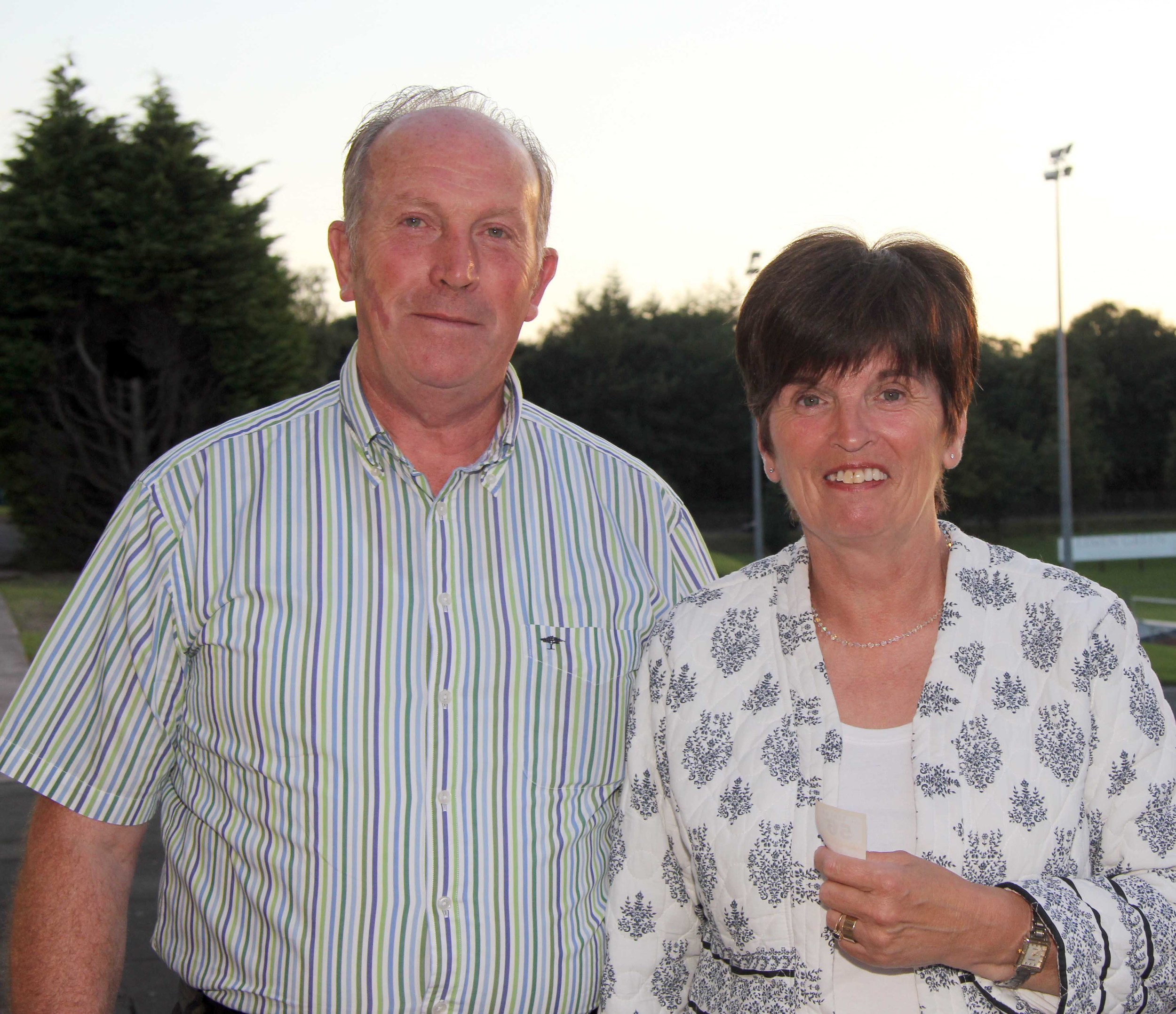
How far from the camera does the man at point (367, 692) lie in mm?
2217

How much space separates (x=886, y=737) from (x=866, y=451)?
56cm

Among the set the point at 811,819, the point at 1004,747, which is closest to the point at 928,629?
the point at 1004,747

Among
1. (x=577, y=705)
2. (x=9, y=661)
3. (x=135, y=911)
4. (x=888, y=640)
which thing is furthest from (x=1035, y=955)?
(x=9, y=661)

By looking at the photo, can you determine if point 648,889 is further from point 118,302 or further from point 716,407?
point 716,407

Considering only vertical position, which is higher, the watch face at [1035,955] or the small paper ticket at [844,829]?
the small paper ticket at [844,829]

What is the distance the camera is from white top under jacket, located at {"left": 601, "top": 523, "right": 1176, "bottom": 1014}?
2.18 m

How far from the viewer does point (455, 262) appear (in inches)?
96.3

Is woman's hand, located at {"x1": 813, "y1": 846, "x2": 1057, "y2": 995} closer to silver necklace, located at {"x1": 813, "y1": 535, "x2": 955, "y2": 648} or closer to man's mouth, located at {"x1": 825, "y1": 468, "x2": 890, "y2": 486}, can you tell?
silver necklace, located at {"x1": 813, "y1": 535, "x2": 955, "y2": 648}

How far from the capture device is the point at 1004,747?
2.24 m

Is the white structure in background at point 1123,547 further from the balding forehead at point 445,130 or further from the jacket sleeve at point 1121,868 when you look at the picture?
the balding forehead at point 445,130

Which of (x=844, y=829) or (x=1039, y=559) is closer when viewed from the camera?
(x=844, y=829)

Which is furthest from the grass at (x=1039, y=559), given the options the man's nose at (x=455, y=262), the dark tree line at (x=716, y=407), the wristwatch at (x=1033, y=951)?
the dark tree line at (x=716, y=407)

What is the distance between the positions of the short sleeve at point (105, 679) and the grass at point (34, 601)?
11002 millimetres

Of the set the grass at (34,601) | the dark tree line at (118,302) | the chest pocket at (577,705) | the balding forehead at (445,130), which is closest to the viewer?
the chest pocket at (577,705)
